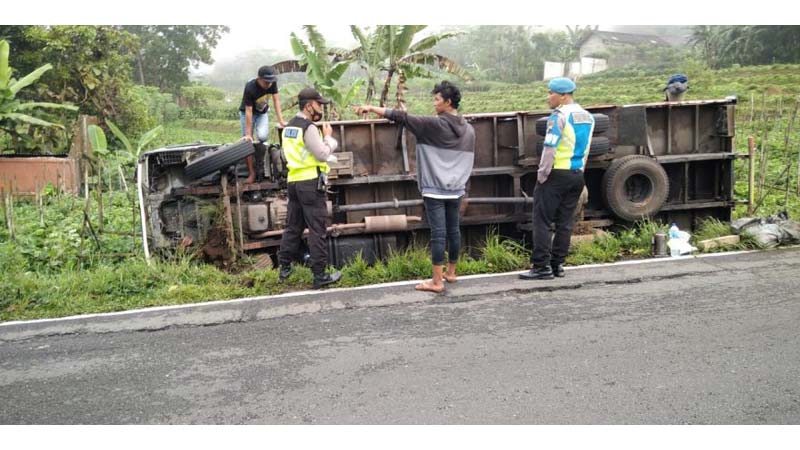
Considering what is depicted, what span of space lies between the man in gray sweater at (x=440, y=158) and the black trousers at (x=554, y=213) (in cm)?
87

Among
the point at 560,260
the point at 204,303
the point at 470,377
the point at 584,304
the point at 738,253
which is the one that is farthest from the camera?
the point at 738,253

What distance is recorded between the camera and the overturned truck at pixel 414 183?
774cm

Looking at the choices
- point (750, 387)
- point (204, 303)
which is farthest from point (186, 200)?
point (750, 387)

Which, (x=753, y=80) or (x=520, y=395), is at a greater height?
(x=753, y=80)

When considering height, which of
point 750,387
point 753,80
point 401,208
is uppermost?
point 753,80

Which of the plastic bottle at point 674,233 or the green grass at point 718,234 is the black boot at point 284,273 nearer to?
the plastic bottle at point 674,233

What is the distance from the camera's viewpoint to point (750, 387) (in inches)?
162

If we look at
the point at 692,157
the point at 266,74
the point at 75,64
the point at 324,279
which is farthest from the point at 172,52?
the point at 324,279

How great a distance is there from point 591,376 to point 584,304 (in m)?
1.58

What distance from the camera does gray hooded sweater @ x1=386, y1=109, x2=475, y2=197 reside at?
6.44 m

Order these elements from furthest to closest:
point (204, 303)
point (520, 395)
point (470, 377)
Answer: point (204, 303)
point (470, 377)
point (520, 395)

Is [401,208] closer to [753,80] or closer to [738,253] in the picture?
[738,253]

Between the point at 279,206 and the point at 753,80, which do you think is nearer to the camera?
the point at 279,206

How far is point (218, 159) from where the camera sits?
743 centimetres
